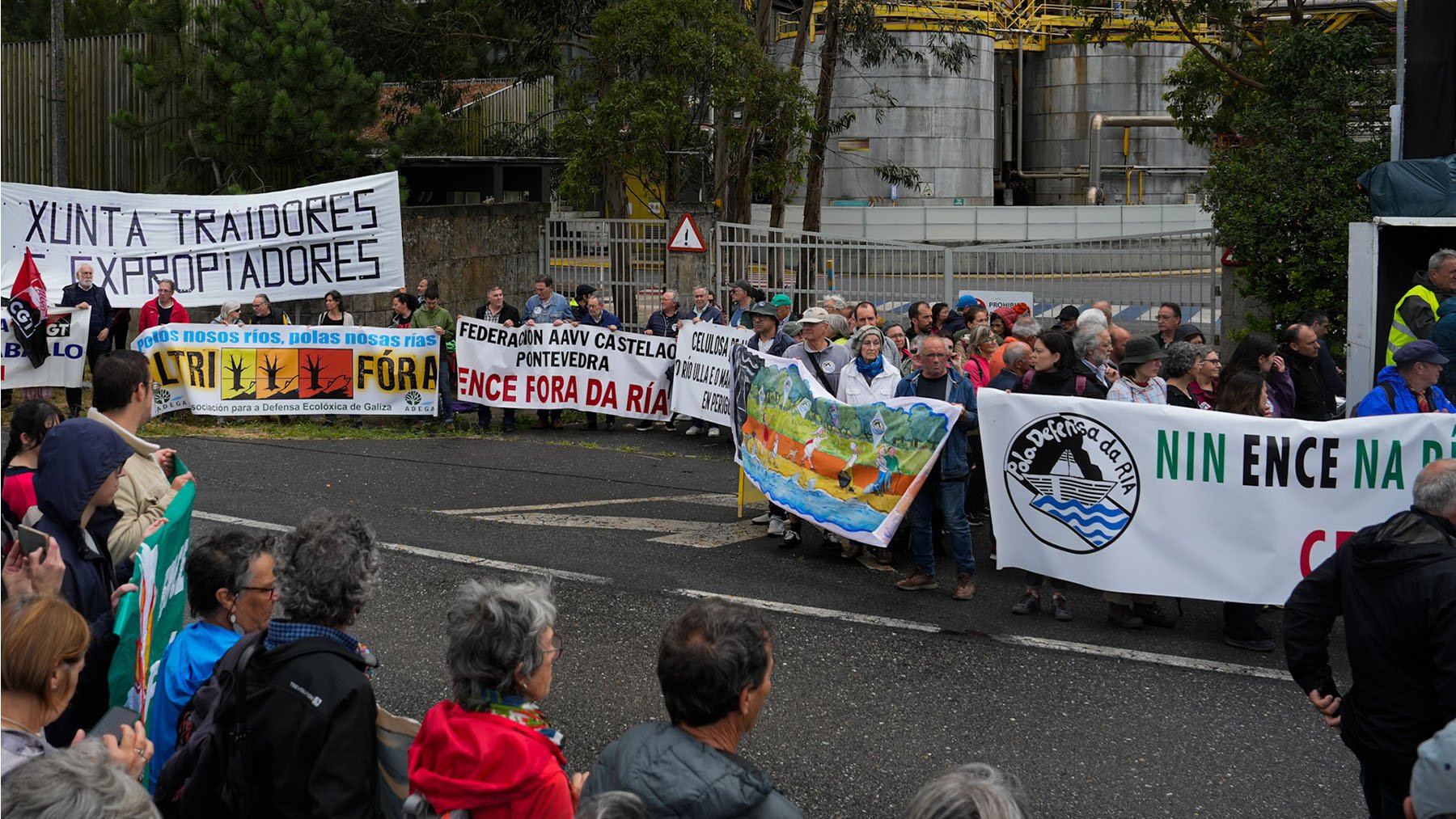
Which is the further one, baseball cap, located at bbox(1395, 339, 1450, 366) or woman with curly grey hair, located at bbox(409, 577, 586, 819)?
baseball cap, located at bbox(1395, 339, 1450, 366)

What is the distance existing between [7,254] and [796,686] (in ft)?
43.4

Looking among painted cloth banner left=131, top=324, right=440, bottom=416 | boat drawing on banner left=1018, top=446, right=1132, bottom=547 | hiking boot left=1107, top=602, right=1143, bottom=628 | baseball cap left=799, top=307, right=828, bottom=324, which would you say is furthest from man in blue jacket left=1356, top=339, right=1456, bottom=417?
painted cloth banner left=131, top=324, right=440, bottom=416

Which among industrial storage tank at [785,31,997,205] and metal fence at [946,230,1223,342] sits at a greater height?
industrial storage tank at [785,31,997,205]

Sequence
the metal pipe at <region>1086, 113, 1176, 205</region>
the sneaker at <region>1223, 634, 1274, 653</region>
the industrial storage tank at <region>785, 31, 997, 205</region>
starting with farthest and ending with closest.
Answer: the metal pipe at <region>1086, 113, 1176, 205</region>
the industrial storage tank at <region>785, 31, 997, 205</region>
the sneaker at <region>1223, 634, 1274, 653</region>

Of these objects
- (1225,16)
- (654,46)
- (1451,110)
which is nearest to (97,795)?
(1451,110)

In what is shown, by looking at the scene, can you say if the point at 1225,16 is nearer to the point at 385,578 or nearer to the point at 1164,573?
the point at 1164,573

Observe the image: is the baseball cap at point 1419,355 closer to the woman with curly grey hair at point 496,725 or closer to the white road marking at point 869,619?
the white road marking at point 869,619

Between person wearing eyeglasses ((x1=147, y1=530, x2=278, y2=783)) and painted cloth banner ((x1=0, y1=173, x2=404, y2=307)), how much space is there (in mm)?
13738

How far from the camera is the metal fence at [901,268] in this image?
57.5ft

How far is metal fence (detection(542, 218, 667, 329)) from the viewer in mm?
21203

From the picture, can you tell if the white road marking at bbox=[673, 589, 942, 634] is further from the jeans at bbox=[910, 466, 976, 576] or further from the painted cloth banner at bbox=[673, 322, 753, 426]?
the painted cloth banner at bbox=[673, 322, 753, 426]

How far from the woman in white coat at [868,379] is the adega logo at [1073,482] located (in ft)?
4.98

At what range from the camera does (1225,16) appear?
20234mm

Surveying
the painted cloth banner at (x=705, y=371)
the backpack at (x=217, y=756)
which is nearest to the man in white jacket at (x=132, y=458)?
the backpack at (x=217, y=756)
